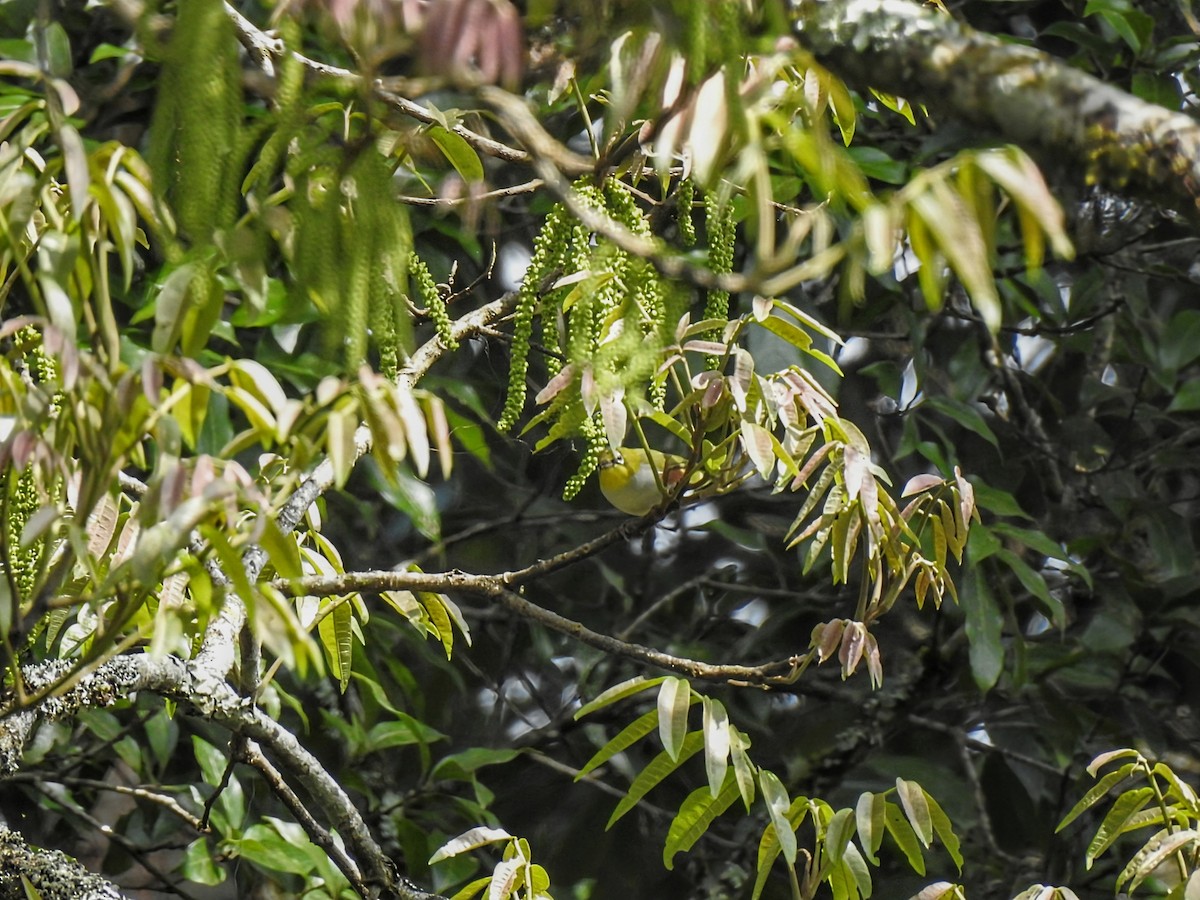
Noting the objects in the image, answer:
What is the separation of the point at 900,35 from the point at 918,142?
1533 millimetres

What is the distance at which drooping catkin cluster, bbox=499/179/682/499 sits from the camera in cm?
76

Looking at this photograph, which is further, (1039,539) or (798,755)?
(798,755)

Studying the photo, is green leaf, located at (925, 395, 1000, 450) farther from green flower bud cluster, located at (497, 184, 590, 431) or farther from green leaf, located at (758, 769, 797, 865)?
green flower bud cluster, located at (497, 184, 590, 431)

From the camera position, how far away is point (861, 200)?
20.1 inches

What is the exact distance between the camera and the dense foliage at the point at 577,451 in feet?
1.78

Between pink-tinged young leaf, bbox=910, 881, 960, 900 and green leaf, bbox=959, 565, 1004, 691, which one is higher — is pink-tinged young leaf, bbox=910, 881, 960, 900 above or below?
above

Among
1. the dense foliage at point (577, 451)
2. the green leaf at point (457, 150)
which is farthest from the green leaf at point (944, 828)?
the green leaf at point (457, 150)

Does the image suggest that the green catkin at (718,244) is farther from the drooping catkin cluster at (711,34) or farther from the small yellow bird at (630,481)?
the small yellow bird at (630,481)

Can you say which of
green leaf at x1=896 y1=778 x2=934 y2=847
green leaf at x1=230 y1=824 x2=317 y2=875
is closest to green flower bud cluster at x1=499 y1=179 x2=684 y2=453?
green leaf at x1=896 y1=778 x2=934 y2=847

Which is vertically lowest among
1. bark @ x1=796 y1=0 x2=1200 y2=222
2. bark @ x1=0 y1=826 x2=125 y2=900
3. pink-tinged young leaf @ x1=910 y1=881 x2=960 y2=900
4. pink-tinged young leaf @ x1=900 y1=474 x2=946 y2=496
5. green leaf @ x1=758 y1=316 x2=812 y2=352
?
pink-tinged young leaf @ x1=910 y1=881 x2=960 y2=900

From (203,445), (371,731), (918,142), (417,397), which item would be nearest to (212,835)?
(371,731)

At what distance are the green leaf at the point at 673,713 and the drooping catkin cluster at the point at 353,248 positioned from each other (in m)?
0.37

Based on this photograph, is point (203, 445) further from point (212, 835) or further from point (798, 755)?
point (798, 755)

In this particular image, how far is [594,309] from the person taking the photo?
810mm
